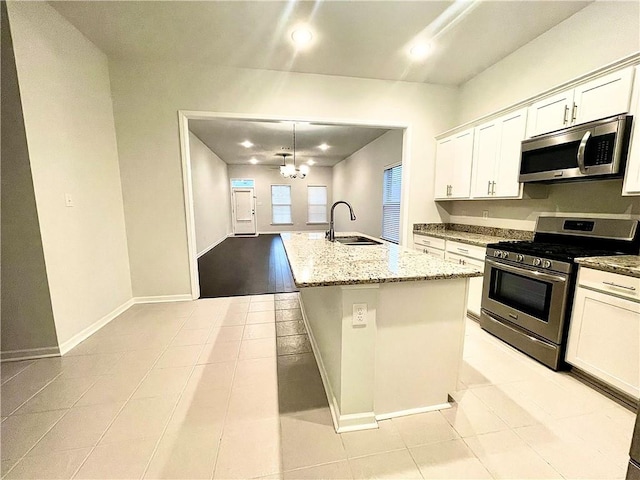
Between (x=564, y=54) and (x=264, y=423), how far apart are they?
154 inches

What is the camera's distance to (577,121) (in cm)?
205

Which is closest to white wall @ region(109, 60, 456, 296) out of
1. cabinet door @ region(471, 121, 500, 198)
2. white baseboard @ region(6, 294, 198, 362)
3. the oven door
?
white baseboard @ region(6, 294, 198, 362)

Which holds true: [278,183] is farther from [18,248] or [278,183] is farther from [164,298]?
[18,248]

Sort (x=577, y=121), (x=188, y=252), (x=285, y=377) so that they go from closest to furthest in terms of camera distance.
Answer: (x=285, y=377)
(x=577, y=121)
(x=188, y=252)

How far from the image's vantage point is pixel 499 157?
2.74 metres

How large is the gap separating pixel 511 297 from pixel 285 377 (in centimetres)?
203

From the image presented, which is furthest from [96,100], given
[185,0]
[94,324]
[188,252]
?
[94,324]

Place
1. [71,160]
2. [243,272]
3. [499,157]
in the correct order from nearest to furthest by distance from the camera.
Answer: [71,160] → [499,157] → [243,272]

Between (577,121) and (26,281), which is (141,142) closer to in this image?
(26,281)

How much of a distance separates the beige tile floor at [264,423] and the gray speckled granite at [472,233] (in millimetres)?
1117

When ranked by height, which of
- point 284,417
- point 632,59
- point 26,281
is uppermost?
point 632,59

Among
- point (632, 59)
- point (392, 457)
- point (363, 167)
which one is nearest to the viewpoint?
point (392, 457)

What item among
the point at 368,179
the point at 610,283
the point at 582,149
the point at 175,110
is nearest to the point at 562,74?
the point at 582,149

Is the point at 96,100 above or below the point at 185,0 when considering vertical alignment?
below
